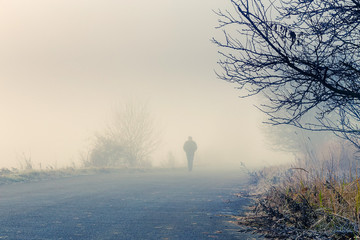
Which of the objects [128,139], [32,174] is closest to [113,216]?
[32,174]

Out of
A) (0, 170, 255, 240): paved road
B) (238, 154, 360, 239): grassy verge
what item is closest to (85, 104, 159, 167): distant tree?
(0, 170, 255, 240): paved road

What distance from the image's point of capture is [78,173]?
19.9 meters

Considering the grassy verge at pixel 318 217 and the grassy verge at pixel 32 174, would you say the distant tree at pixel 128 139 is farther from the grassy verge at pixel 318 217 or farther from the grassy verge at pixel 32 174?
the grassy verge at pixel 318 217

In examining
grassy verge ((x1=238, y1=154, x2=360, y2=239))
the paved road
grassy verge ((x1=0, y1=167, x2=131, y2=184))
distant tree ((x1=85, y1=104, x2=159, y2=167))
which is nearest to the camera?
grassy verge ((x1=238, y1=154, x2=360, y2=239))

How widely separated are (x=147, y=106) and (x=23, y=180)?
18.9 meters

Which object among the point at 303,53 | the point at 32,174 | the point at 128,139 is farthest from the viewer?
the point at 128,139

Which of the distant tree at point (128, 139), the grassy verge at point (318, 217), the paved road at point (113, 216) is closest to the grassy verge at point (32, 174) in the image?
the paved road at point (113, 216)

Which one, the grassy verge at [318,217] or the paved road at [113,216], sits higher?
the grassy verge at [318,217]

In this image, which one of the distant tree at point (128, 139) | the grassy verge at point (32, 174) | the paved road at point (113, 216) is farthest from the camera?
the distant tree at point (128, 139)

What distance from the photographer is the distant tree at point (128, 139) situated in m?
27.5

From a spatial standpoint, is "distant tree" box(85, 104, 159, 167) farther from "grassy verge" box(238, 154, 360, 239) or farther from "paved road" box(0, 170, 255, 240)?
"grassy verge" box(238, 154, 360, 239)

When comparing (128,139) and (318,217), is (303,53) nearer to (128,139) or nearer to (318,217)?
(318,217)

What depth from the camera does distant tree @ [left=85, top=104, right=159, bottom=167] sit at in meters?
27.5

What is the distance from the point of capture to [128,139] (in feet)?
102
